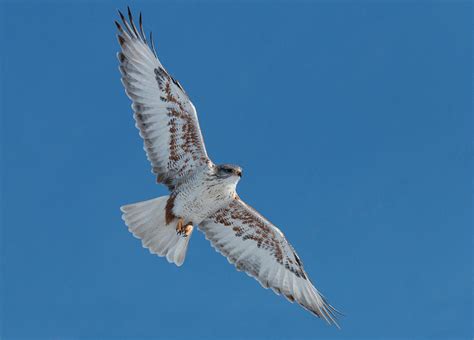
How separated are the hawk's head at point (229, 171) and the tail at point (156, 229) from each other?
1.13m

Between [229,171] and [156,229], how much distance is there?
1.85 metres

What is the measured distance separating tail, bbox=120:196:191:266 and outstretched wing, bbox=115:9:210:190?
53cm

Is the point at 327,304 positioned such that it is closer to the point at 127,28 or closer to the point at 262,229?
the point at 262,229

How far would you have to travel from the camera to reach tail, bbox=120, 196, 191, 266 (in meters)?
15.0

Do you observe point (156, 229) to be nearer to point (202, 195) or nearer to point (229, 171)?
point (202, 195)

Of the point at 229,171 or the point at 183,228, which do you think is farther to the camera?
the point at 183,228

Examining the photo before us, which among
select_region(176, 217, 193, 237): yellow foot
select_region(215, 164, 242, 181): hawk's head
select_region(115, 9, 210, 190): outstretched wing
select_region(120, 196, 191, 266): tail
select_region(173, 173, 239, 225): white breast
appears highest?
select_region(115, 9, 210, 190): outstretched wing

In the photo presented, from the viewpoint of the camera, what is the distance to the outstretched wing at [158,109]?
1481 centimetres

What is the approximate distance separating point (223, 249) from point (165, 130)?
8.78ft

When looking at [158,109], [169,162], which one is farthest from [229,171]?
[158,109]

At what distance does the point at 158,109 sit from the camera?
14.9m

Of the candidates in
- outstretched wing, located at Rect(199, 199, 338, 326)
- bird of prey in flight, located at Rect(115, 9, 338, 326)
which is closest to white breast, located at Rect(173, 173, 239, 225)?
bird of prey in flight, located at Rect(115, 9, 338, 326)

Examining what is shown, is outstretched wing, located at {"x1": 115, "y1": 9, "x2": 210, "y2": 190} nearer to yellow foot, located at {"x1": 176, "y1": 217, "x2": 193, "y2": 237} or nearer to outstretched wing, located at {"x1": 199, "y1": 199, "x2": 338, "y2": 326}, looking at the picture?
yellow foot, located at {"x1": 176, "y1": 217, "x2": 193, "y2": 237}

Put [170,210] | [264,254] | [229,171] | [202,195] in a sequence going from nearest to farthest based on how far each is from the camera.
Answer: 1. [229,171]
2. [202,195]
3. [170,210]
4. [264,254]
